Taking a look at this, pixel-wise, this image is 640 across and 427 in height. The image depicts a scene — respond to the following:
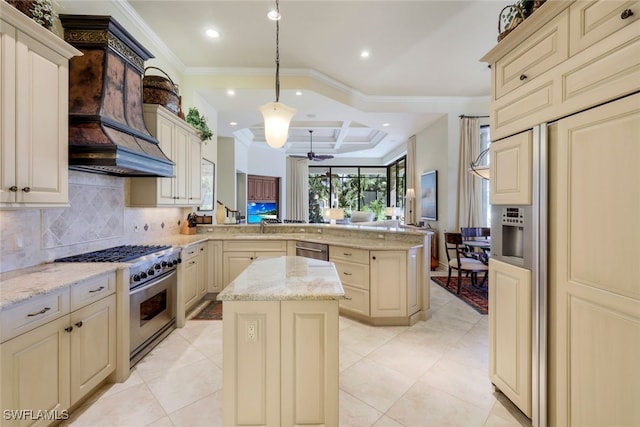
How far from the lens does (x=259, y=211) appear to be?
28.9 feet

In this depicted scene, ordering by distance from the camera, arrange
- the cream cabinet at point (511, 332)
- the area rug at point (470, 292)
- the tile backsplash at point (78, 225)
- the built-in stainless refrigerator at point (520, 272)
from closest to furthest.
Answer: the built-in stainless refrigerator at point (520, 272) < the cream cabinet at point (511, 332) < the tile backsplash at point (78, 225) < the area rug at point (470, 292)

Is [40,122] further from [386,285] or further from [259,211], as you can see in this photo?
[259,211]

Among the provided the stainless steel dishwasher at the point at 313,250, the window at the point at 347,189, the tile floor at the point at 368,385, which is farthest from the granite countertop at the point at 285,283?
the window at the point at 347,189

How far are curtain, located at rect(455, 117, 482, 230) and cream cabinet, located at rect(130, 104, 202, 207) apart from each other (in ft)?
16.3

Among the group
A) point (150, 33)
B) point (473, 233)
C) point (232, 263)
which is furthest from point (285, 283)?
point (473, 233)

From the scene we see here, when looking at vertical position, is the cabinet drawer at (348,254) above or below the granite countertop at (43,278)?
below

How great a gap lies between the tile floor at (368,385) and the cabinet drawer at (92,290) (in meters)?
0.74

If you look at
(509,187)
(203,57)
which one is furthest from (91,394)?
(203,57)

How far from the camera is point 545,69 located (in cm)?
155

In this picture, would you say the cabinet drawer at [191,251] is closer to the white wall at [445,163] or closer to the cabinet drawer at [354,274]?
the cabinet drawer at [354,274]

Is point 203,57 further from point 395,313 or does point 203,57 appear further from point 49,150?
point 395,313

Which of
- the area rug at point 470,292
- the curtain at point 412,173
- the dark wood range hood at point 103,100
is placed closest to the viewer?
the dark wood range hood at point 103,100

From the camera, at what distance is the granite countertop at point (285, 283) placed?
54.6 inches

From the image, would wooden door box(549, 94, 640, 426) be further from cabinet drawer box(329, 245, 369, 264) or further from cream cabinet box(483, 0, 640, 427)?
cabinet drawer box(329, 245, 369, 264)
